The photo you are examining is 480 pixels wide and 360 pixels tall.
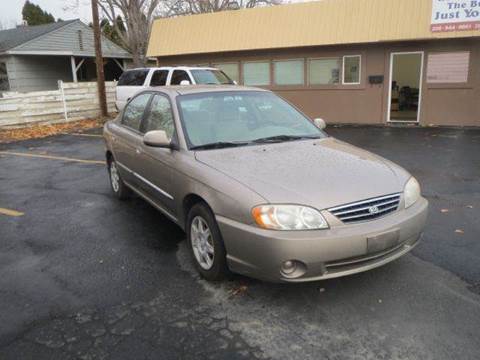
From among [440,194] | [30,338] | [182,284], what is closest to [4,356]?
[30,338]

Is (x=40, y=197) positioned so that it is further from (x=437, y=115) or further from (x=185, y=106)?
(x=437, y=115)

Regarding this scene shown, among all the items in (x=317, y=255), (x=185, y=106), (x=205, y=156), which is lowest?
(x=317, y=255)

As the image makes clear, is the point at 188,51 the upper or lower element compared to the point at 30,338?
upper

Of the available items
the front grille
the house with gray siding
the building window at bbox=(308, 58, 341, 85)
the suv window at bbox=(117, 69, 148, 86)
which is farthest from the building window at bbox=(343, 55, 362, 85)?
the house with gray siding

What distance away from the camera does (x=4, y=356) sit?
→ 9.51 ft

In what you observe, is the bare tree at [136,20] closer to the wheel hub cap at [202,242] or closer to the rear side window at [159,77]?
the rear side window at [159,77]

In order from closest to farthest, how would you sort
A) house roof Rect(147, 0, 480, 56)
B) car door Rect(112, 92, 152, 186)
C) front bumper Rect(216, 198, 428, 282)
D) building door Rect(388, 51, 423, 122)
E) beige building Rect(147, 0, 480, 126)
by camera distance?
front bumper Rect(216, 198, 428, 282) < car door Rect(112, 92, 152, 186) < beige building Rect(147, 0, 480, 126) < house roof Rect(147, 0, 480, 56) < building door Rect(388, 51, 423, 122)

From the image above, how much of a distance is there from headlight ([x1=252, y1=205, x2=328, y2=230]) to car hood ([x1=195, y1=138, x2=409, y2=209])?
5 centimetres

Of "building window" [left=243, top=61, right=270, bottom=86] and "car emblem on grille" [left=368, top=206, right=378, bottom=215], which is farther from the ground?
"building window" [left=243, top=61, right=270, bottom=86]

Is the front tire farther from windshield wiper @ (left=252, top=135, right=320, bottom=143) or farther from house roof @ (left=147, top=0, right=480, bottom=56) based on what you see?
house roof @ (left=147, top=0, right=480, bottom=56)

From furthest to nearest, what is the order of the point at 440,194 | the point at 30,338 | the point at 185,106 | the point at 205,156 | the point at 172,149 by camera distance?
the point at 440,194 < the point at 185,106 < the point at 172,149 < the point at 205,156 < the point at 30,338

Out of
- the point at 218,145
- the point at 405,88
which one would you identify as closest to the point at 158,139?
the point at 218,145

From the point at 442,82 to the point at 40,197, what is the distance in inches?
478

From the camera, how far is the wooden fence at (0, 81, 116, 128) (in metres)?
15.3
